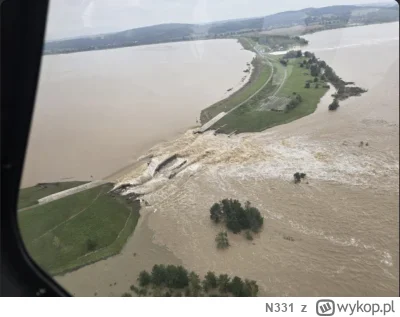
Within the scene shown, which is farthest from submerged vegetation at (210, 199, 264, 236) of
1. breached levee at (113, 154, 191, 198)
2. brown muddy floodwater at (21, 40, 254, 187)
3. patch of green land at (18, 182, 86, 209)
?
patch of green land at (18, 182, 86, 209)

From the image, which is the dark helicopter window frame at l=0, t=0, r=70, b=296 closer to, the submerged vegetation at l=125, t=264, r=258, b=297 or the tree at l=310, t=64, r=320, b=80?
the submerged vegetation at l=125, t=264, r=258, b=297

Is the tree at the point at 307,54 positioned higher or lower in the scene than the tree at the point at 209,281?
higher

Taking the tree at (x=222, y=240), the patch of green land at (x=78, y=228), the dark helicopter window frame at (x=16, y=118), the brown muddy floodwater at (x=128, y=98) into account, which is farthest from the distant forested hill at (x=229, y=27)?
the tree at (x=222, y=240)

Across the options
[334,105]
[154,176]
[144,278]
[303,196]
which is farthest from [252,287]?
[334,105]

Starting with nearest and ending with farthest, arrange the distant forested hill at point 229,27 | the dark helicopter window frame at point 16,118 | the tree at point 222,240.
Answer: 1. the dark helicopter window frame at point 16,118
2. the tree at point 222,240
3. the distant forested hill at point 229,27

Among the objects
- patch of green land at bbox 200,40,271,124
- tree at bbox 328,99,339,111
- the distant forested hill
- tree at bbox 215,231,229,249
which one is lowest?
tree at bbox 215,231,229,249

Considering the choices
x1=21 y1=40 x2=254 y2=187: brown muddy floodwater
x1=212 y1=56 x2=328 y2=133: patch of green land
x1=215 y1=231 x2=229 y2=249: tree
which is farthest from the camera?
x1=212 y1=56 x2=328 y2=133: patch of green land

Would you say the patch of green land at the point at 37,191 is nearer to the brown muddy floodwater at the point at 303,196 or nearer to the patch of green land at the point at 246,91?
the brown muddy floodwater at the point at 303,196
